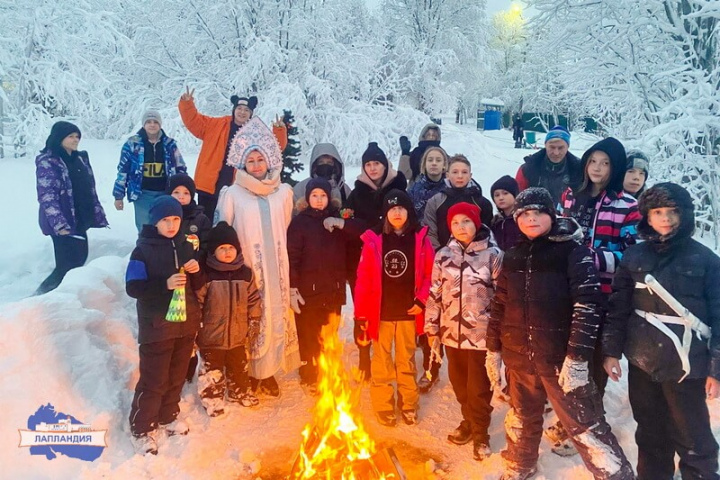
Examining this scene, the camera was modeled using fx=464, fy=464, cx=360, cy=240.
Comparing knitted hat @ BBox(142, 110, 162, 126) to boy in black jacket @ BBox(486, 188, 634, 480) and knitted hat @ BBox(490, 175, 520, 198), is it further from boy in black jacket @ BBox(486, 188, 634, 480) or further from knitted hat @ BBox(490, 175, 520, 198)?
boy in black jacket @ BBox(486, 188, 634, 480)

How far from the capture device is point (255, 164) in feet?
14.3

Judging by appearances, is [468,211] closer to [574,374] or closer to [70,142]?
[574,374]

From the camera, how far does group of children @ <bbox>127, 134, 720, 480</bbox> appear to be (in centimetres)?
287

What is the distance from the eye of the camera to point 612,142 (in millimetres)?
3621

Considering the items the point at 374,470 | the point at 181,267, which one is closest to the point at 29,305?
the point at 181,267

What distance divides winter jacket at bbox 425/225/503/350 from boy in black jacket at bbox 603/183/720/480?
891 mm

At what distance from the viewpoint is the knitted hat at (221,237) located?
157 inches

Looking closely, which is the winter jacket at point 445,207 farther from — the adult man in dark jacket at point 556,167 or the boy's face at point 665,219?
the boy's face at point 665,219

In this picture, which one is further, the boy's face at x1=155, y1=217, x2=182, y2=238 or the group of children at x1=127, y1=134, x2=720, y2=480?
the boy's face at x1=155, y1=217, x2=182, y2=238

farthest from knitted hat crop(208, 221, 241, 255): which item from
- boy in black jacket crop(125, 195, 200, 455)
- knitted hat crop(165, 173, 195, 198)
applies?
knitted hat crop(165, 173, 195, 198)

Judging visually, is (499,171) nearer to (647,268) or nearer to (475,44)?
(475,44)

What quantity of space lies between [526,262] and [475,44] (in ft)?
70.6

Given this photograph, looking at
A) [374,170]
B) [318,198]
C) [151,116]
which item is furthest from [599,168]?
[151,116]

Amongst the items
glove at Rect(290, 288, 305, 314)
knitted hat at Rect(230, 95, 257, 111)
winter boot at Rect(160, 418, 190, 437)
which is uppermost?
knitted hat at Rect(230, 95, 257, 111)
